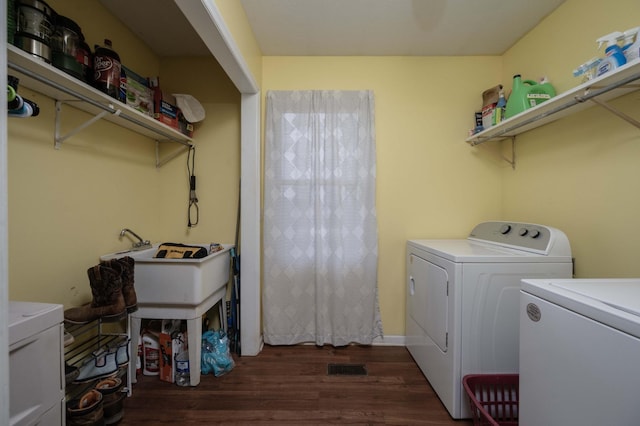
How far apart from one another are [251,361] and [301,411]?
0.62 meters

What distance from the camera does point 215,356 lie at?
174 centimetres

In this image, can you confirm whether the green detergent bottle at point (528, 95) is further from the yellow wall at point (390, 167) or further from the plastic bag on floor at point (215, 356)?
the plastic bag on floor at point (215, 356)

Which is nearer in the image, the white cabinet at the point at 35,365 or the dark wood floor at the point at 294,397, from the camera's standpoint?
the white cabinet at the point at 35,365

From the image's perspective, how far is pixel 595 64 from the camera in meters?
1.14

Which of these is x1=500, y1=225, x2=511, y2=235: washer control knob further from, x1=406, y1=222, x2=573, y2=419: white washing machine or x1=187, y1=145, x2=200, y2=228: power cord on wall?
x1=187, y1=145, x2=200, y2=228: power cord on wall

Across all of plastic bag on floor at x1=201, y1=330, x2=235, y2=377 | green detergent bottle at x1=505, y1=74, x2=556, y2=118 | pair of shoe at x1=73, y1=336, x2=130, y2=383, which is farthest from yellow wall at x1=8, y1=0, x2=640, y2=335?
plastic bag on floor at x1=201, y1=330, x2=235, y2=377

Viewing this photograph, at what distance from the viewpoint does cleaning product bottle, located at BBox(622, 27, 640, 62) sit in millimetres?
1022

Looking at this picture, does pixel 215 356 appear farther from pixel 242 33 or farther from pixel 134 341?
pixel 242 33

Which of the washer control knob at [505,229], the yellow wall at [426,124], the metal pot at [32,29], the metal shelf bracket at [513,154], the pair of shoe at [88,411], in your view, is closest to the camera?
the metal pot at [32,29]

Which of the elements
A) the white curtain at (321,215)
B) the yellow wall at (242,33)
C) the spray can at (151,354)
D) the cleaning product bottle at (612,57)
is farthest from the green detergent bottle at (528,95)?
the spray can at (151,354)

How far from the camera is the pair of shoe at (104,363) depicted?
1289mm

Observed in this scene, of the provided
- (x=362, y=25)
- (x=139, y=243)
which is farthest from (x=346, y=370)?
(x=362, y=25)

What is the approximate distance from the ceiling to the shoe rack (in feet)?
6.47

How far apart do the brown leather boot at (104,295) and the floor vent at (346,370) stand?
4.49 feet
